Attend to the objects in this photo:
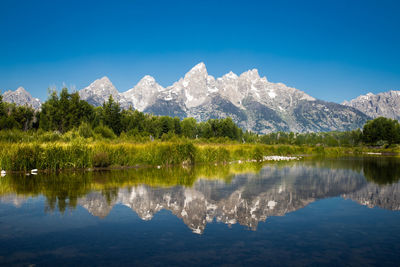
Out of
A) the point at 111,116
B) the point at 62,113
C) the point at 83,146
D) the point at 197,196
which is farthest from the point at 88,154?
the point at 111,116

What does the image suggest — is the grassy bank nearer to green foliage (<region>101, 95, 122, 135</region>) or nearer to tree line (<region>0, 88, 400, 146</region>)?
tree line (<region>0, 88, 400, 146</region>)

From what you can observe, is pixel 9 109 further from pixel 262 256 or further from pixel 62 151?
pixel 262 256

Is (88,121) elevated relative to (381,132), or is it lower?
elevated

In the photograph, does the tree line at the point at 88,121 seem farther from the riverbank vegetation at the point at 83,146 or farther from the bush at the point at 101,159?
the bush at the point at 101,159

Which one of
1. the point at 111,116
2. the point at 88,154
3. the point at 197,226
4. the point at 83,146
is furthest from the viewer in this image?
the point at 111,116

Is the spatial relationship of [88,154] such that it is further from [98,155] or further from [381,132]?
[381,132]

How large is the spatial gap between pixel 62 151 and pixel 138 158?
7.04 metres

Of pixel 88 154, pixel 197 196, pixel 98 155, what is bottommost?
pixel 197 196

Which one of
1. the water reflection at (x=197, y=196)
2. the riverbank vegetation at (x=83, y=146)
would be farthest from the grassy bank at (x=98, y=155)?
the water reflection at (x=197, y=196)

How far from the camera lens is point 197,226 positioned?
9.85 m

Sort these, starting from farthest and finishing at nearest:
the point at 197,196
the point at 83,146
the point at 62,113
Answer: the point at 62,113 < the point at 83,146 < the point at 197,196

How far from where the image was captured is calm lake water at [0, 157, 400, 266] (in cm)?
728

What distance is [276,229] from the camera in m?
9.51

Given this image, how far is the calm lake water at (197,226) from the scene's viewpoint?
23.9 feet
